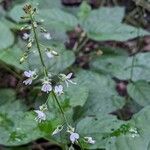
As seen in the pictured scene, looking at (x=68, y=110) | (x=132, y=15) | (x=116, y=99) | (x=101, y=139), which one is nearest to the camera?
(x=101, y=139)

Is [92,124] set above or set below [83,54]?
above

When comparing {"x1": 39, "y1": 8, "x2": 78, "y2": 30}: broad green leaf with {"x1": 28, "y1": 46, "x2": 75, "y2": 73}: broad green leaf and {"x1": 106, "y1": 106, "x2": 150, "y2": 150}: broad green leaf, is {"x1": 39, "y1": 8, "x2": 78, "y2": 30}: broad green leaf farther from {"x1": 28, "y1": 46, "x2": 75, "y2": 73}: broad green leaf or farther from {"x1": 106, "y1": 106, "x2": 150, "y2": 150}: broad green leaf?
{"x1": 106, "y1": 106, "x2": 150, "y2": 150}: broad green leaf

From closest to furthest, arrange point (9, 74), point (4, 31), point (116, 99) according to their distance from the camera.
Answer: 1. point (116, 99)
2. point (4, 31)
3. point (9, 74)

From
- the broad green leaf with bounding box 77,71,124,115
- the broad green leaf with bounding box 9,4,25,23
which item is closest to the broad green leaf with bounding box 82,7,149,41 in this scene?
the broad green leaf with bounding box 77,71,124,115

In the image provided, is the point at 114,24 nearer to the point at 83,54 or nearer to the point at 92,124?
the point at 83,54

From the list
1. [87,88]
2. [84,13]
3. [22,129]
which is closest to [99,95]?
[87,88]

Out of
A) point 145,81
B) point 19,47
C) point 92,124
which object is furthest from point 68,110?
point 19,47

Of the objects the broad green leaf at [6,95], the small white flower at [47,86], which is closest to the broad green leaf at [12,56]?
the broad green leaf at [6,95]

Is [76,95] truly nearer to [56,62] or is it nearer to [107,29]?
[56,62]
